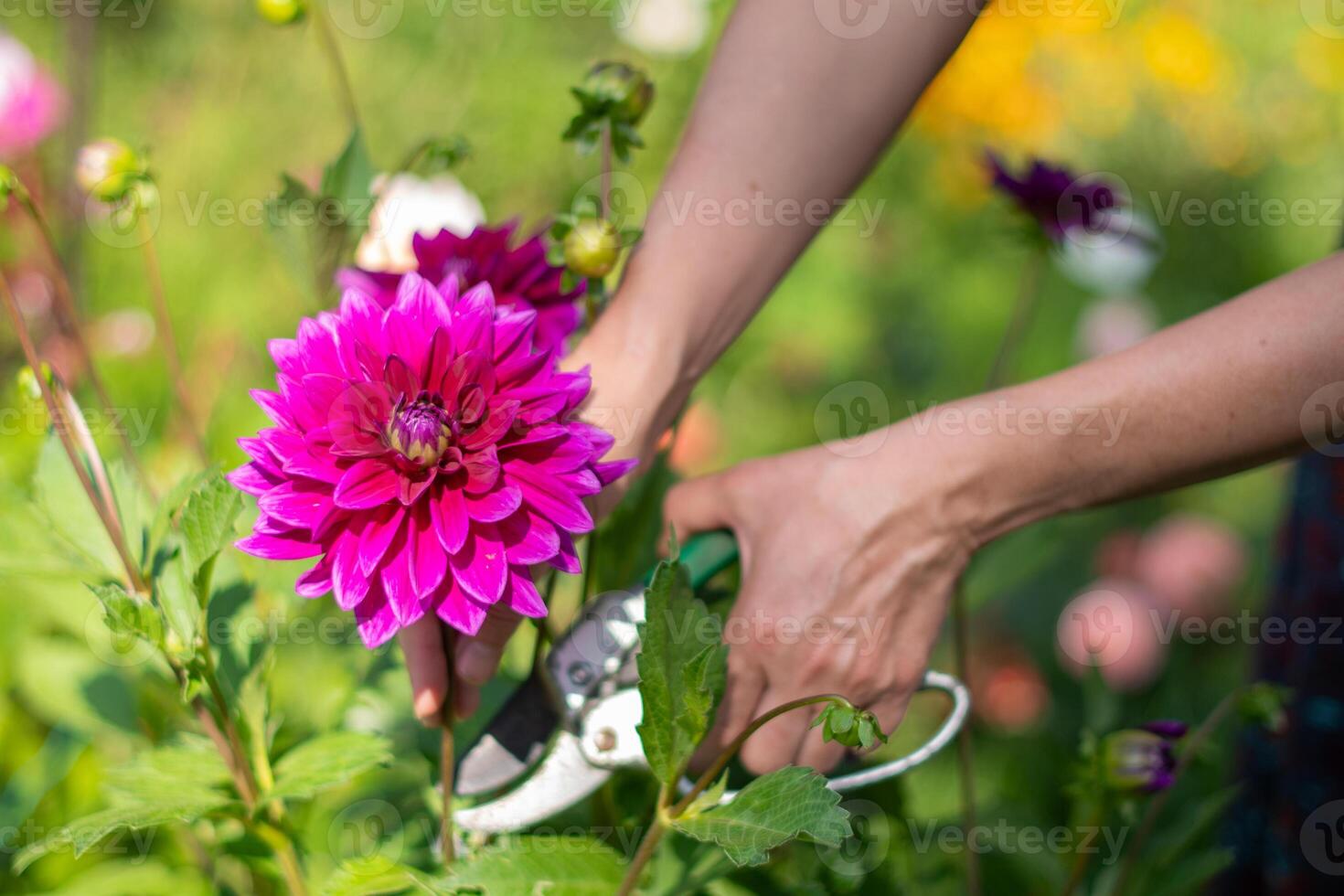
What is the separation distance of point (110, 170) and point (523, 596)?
0.42 m

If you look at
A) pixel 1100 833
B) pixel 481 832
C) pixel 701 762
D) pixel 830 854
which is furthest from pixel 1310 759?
pixel 481 832

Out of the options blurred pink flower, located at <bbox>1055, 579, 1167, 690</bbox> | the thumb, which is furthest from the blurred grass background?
the thumb

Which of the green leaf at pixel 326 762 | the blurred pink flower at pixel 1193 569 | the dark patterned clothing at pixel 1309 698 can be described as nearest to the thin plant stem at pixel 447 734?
the green leaf at pixel 326 762

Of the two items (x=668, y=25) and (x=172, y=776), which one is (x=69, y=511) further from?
(x=668, y=25)

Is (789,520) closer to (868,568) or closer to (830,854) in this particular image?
(868,568)

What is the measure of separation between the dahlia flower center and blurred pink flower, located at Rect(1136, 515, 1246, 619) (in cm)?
118

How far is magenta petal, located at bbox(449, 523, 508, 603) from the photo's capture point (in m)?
0.50

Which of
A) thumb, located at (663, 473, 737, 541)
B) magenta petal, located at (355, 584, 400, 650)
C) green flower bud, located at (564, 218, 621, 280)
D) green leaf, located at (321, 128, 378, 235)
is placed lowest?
magenta petal, located at (355, 584, 400, 650)

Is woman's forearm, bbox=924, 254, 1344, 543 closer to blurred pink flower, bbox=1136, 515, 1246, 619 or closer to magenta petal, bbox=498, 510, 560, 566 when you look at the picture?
magenta petal, bbox=498, 510, 560, 566

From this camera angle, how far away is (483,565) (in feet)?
1.67

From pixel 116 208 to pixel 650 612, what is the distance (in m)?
0.47

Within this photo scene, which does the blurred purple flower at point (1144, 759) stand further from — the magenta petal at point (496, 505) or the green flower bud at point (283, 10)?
the green flower bud at point (283, 10)

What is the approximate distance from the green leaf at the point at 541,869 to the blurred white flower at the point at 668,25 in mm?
1516

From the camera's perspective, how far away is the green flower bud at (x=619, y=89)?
2.16ft
